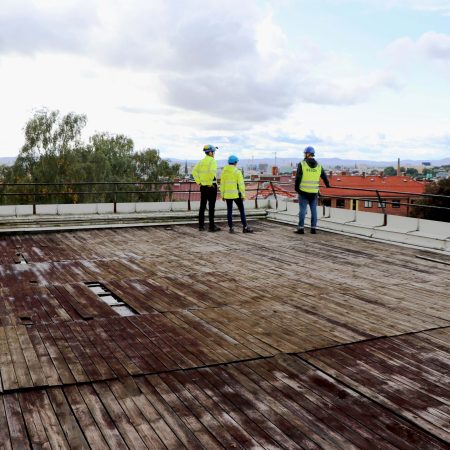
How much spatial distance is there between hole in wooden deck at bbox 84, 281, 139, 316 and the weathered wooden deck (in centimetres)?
6

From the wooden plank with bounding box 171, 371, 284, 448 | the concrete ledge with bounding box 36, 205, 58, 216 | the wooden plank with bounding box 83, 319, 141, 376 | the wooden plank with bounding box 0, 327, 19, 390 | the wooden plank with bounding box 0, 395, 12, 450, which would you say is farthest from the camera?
the concrete ledge with bounding box 36, 205, 58, 216

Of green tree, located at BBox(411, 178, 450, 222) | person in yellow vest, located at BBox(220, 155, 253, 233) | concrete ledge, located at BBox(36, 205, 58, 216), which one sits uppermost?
person in yellow vest, located at BBox(220, 155, 253, 233)

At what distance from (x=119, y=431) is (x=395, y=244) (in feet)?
27.8

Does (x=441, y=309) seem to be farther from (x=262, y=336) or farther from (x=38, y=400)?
(x=38, y=400)

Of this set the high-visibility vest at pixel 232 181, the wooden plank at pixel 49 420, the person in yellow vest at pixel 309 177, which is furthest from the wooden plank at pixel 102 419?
the high-visibility vest at pixel 232 181

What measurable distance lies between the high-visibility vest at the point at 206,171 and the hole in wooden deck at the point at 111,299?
4.91m

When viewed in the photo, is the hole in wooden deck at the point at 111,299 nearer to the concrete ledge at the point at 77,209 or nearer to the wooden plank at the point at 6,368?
the wooden plank at the point at 6,368

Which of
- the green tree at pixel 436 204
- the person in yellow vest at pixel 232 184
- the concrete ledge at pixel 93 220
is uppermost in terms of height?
the person in yellow vest at pixel 232 184

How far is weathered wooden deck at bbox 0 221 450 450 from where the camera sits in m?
3.72

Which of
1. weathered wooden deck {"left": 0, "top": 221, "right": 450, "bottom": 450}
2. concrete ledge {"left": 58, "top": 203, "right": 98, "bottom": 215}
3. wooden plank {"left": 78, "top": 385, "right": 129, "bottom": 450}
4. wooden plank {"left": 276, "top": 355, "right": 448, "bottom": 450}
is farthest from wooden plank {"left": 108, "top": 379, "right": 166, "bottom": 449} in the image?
concrete ledge {"left": 58, "top": 203, "right": 98, "bottom": 215}

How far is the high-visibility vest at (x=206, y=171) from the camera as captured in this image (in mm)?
12234

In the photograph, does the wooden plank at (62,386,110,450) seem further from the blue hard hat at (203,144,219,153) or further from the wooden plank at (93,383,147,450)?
the blue hard hat at (203,144,219,153)

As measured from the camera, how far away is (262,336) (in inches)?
221

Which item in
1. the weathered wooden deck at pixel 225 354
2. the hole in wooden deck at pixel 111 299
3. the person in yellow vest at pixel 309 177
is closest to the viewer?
the weathered wooden deck at pixel 225 354
